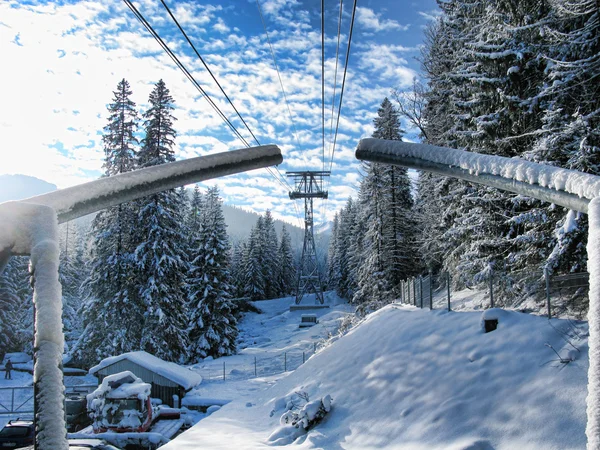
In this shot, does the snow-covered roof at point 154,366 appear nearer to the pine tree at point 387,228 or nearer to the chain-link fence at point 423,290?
the chain-link fence at point 423,290

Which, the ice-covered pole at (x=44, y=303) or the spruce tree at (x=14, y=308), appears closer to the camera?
the ice-covered pole at (x=44, y=303)

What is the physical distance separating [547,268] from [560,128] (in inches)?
151

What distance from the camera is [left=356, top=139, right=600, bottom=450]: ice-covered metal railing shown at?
2.37 meters

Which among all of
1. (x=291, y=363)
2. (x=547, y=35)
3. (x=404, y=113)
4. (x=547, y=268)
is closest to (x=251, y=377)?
(x=291, y=363)

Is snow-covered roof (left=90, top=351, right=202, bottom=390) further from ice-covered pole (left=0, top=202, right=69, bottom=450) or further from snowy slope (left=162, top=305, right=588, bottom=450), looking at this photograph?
ice-covered pole (left=0, top=202, right=69, bottom=450)

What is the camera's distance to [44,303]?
94.3 inches

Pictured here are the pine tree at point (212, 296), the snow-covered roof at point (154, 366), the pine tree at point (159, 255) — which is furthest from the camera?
the pine tree at point (212, 296)

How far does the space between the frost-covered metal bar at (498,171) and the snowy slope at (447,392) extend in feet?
15.5

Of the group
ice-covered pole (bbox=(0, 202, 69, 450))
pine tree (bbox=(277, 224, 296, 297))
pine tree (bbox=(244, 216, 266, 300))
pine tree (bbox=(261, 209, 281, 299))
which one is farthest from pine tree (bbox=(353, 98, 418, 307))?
pine tree (bbox=(277, 224, 296, 297))

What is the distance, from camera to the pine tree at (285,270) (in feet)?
251

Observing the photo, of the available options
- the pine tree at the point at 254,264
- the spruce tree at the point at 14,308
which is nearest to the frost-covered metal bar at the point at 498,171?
the spruce tree at the point at 14,308

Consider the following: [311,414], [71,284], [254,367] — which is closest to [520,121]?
[311,414]

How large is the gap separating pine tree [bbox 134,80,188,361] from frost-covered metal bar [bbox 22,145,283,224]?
935 inches

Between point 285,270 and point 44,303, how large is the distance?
254 feet
